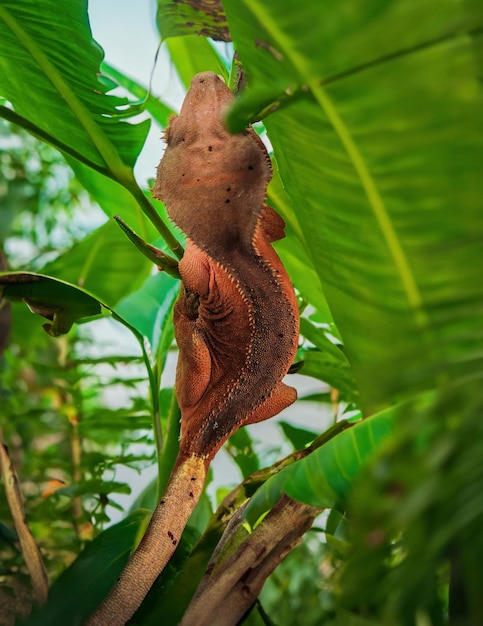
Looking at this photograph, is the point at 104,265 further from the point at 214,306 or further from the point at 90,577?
the point at 90,577

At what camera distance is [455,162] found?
0.51 metres

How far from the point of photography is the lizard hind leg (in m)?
0.94

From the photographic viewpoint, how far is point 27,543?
0.89m

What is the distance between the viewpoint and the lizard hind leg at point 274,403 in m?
0.94

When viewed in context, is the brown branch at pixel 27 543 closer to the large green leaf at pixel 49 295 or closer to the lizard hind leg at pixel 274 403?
the large green leaf at pixel 49 295

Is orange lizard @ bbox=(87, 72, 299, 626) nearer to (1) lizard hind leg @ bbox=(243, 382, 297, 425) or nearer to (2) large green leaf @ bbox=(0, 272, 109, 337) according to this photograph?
(1) lizard hind leg @ bbox=(243, 382, 297, 425)

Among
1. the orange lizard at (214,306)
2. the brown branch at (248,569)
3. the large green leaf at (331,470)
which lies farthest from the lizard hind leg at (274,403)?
the large green leaf at (331,470)

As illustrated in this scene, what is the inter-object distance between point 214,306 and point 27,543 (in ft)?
1.40

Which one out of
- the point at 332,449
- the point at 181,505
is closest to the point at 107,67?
the point at 181,505

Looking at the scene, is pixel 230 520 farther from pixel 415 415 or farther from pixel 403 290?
pixel 415 415

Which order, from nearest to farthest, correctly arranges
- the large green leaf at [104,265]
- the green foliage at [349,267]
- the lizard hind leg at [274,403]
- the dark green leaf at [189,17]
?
the green foliage at [349,267] → the dark green leaf at [189,17] → the lizard hind leg at [274,403] → the large green leaf at [104,265]

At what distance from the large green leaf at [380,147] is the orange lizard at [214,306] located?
0.12 metres

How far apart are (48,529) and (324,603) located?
3.59 feet

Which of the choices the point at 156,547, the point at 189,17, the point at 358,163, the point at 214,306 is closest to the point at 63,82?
the point at 189,17
